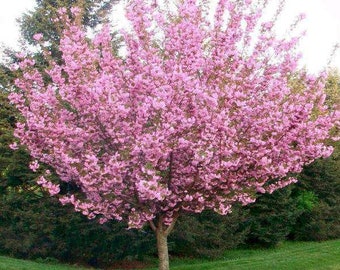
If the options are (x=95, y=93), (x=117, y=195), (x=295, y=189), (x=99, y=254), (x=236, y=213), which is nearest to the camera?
(x=95, y=93)

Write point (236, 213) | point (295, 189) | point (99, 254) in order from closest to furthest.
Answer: point (99, 254)
point (236, 213)
point (295, 189)

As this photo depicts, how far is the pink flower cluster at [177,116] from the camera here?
26.9ft

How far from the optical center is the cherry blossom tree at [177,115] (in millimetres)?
8211

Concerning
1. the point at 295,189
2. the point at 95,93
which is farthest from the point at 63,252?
the point at 295,189

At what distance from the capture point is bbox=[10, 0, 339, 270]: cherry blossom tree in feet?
26.9

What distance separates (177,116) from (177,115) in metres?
0.05

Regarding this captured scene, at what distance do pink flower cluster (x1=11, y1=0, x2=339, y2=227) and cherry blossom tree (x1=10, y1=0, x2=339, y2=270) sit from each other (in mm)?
22

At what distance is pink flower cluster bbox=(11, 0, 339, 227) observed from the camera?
26.9ft

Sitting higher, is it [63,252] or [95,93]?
[95,93]

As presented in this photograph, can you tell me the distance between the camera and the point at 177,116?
813 cm

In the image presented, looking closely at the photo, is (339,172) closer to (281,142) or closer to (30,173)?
(30,173)

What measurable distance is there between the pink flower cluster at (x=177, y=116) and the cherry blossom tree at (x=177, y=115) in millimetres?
22

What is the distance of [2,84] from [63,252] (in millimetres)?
6738

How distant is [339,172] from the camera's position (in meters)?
25.0
